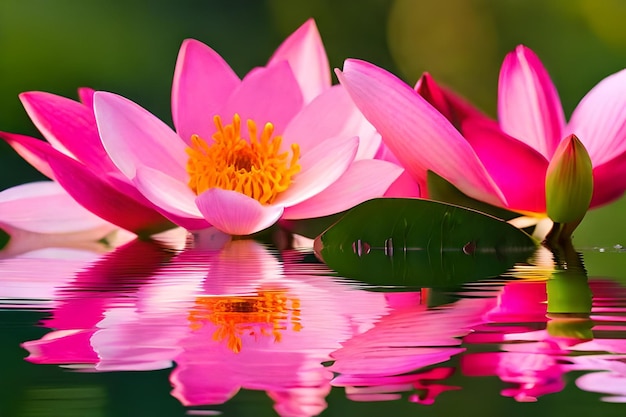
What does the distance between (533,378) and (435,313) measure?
0.05 metres

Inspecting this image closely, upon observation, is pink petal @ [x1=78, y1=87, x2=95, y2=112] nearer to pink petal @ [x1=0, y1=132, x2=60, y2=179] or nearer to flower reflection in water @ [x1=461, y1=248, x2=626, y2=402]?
pink petal @ [x1=0, y1=132, x2=60, y2=179]

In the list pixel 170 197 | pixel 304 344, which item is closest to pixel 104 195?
pixel 170 197

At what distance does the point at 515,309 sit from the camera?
0.16m

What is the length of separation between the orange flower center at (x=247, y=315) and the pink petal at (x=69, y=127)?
3.4 inches

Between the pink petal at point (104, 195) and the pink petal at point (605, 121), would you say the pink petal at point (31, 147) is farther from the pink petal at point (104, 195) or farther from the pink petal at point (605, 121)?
the pink petal at point (605, 121)

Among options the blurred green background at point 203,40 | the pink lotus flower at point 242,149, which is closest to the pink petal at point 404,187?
the pink lotus flower at point 242,149

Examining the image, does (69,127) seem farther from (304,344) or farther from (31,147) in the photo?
(304,344)

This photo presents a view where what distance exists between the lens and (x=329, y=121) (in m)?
0.28

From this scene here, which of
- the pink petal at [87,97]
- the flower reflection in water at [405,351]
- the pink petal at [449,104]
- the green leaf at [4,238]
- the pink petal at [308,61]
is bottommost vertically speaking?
the flower reflection in water at [405,351]

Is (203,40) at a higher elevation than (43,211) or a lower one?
higher

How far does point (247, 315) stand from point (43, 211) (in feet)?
0.49

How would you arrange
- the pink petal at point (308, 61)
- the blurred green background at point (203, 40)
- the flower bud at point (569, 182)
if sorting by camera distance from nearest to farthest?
the flower bud at point (569, 182) < the pink petal at point (308, 61) < the blurred green background at point (203, 40)

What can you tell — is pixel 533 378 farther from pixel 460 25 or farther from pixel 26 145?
pixel 460 25

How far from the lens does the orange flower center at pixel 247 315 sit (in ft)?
0.43
